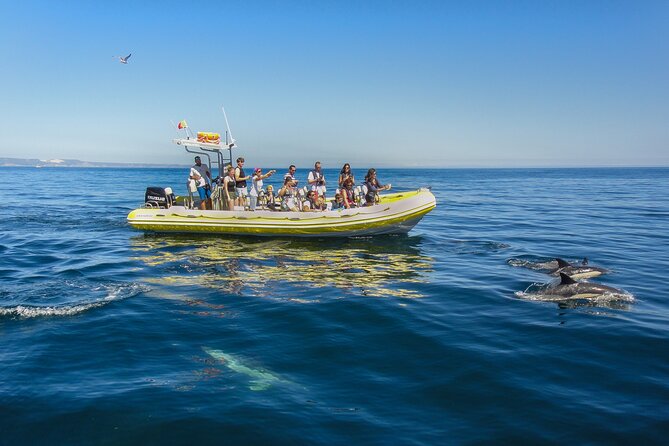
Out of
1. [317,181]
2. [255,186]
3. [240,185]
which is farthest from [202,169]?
[317,181]

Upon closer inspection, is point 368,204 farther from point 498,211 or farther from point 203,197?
point 498,211

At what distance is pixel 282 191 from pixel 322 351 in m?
11.7

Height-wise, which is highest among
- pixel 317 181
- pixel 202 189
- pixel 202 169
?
pixel 202 169

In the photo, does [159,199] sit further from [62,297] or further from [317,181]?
[62,297]

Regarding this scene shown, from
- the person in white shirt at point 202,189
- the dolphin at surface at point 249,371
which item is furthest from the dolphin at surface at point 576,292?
the person in white shirt at point 202,189

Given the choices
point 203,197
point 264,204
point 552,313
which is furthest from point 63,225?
point 552,313

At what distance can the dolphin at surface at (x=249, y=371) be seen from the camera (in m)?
6.73

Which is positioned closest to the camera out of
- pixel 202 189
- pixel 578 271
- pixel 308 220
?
pixel 578 271

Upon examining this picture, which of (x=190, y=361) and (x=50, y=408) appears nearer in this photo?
(x=50, y=408)

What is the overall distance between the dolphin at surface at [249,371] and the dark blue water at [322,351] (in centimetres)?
4

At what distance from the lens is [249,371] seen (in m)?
7.16

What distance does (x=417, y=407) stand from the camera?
20.2 feet

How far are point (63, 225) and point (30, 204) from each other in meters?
12.7

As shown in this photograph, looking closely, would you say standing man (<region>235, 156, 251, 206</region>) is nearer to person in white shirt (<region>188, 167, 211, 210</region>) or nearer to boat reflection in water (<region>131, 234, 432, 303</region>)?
person in white shirt (<region>188, 167, 211, 210</region>)
